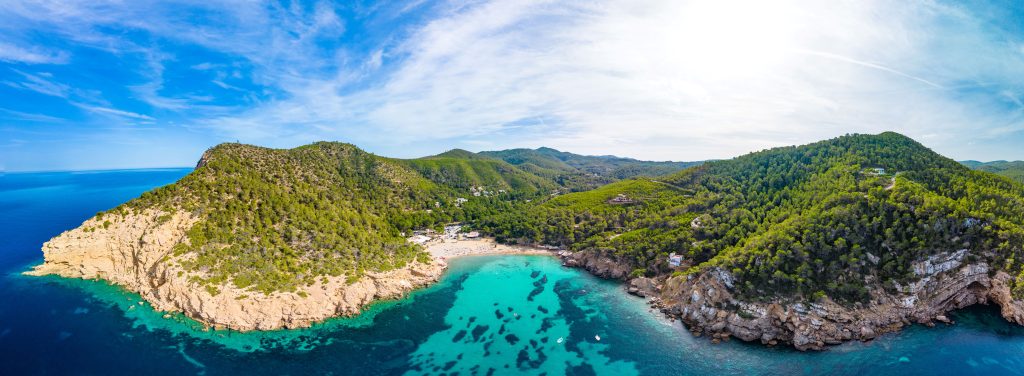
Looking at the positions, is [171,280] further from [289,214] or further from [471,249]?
[471,249]

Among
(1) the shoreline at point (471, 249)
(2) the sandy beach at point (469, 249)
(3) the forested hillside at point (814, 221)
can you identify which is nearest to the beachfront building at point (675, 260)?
(3) the forested hillside at point (814, 221)

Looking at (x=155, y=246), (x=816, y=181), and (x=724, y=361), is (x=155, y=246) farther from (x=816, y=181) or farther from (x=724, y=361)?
(x=816, y=181)

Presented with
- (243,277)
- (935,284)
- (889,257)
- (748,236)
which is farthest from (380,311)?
(935,284)

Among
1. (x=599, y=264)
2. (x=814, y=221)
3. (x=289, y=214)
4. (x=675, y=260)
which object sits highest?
(x=814, y=221)

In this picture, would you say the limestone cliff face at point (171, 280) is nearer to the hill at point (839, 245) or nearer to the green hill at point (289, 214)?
the green hill at point (289, 214)

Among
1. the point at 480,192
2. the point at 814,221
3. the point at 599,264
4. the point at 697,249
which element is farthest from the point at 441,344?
the point at 480,192

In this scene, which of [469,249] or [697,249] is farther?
[469,249]

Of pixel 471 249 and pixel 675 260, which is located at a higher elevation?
pixel 675 260
